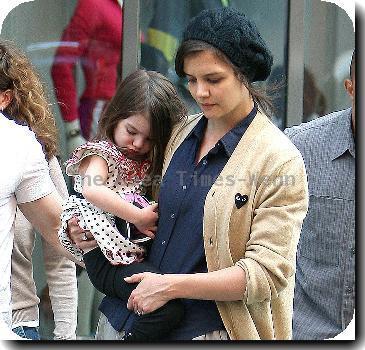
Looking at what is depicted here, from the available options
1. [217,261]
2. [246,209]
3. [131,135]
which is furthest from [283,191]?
[131,135]

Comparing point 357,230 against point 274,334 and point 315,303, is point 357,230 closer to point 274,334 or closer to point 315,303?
point 315,303

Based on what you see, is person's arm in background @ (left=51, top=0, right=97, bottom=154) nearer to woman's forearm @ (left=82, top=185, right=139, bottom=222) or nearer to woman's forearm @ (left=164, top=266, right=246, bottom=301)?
woman's forearm @ (left=82, top=185, right=139, bottom=222)

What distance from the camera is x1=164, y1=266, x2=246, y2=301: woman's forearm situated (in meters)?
2.26

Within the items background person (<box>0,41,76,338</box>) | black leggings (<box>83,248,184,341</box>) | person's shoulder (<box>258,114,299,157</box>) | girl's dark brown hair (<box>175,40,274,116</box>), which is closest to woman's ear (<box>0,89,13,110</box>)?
background person (<box>0,41,76,338</box>)

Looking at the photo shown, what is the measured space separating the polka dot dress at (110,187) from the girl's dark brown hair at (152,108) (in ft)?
0.18

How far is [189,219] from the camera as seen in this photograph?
2.37m

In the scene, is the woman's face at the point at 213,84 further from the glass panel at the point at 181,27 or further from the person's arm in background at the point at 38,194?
the glass panel at the point at 181,27

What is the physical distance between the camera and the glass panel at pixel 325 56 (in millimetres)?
4770

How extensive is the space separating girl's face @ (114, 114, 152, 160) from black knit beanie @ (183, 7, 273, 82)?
0.35 m

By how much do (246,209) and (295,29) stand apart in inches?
105

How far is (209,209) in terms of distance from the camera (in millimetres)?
2299

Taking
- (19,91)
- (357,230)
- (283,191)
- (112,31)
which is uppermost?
(112,31)

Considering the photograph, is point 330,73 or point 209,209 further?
point 330,73

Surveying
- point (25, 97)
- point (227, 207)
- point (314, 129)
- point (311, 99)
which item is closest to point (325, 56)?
point (311, 99)
